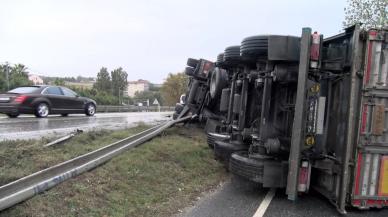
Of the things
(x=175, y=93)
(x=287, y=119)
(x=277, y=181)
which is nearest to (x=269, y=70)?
(x=287, y=119)

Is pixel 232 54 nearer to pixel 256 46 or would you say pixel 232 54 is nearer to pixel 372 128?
pixel 256 46

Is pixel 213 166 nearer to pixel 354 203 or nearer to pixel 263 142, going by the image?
pixel 263 142

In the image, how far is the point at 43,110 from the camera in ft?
40.2

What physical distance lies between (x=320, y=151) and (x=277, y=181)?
2.30ft

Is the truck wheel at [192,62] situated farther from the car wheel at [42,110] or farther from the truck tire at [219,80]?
the car wheel at [42,110]

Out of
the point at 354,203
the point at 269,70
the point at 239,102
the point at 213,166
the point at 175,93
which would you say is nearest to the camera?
the point at 354,203

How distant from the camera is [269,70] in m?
5.09

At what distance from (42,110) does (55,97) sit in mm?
786

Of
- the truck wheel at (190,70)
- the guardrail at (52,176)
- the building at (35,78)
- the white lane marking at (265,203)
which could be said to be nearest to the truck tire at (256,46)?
the white lane marking at (265,203)

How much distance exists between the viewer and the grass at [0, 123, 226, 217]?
381 cm

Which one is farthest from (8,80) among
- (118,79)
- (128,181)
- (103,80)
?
(118,79)

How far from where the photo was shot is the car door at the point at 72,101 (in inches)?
529

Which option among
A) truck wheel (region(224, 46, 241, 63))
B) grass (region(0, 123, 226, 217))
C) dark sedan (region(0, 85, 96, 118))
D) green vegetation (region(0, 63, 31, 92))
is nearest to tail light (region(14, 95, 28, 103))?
dark sedan (region(0, 85, 96, 118))

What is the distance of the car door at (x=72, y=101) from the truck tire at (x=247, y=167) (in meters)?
9.86
